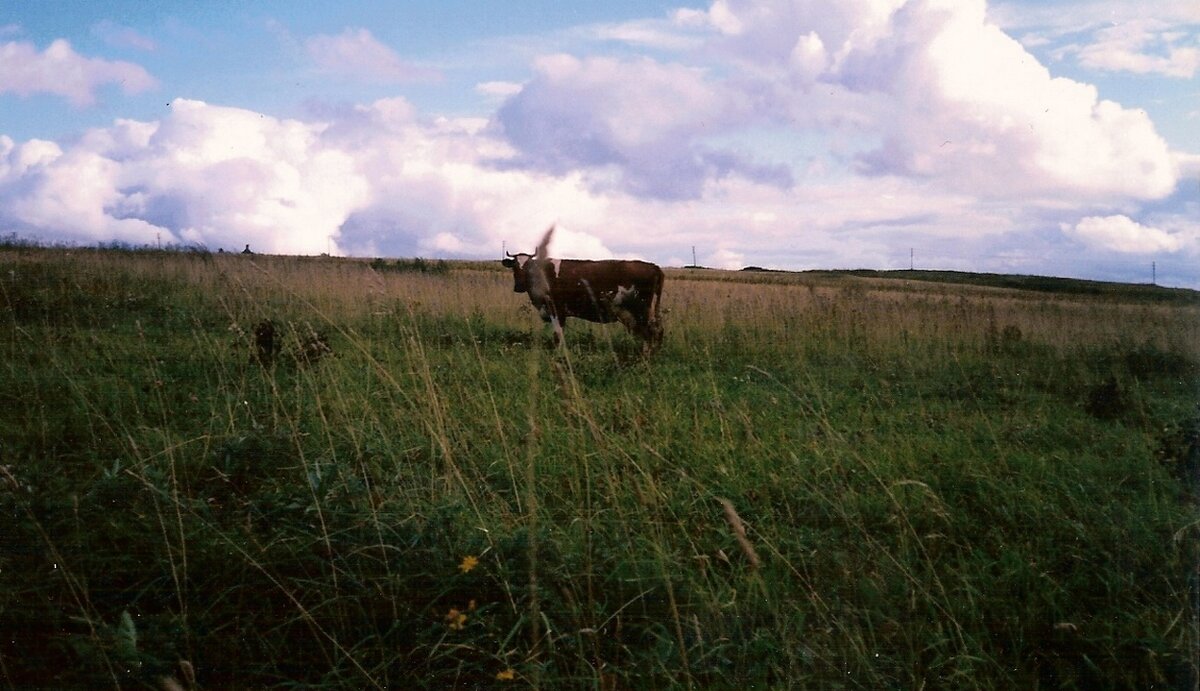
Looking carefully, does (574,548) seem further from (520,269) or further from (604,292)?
(520,269)

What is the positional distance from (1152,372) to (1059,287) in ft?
179

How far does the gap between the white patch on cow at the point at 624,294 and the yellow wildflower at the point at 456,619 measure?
8823 millimetres

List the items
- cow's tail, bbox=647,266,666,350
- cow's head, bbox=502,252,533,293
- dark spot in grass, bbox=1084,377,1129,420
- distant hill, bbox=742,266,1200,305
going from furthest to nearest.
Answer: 1. distant hill, bbox=742,266,1200,305
2. cow's head, bbox=502,252,533,293
3. cow's tail, bbox=647,266,666,350
4. dark spot in grass, bbox=1084,377,1129,420

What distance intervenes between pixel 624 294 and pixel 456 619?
8.96m

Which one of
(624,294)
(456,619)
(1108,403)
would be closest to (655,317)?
(624,294)

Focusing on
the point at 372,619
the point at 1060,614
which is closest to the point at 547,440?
the point at 372,619

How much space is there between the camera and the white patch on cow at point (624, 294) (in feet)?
35.6

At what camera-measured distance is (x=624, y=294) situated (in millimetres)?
10891

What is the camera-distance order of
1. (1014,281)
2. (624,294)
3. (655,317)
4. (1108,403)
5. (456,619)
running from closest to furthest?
1. (456,619)
2. (1108,403)
3. (655,317)
4. (624,294)
5. (1014,281)

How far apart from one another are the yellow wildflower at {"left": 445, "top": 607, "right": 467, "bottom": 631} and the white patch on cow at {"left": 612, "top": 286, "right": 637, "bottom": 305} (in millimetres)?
8823

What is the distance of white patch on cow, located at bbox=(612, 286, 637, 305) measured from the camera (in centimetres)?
1085

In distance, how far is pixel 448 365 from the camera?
7.05m

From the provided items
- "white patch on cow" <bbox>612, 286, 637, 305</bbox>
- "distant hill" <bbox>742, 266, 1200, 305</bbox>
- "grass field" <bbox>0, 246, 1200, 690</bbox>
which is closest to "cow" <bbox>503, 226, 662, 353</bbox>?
"white patch on cow" <bbox>612, 286, 637, 305</bbox>

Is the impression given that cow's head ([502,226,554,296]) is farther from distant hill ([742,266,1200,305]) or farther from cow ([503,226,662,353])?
distant hill ([742,266,1200,305])
